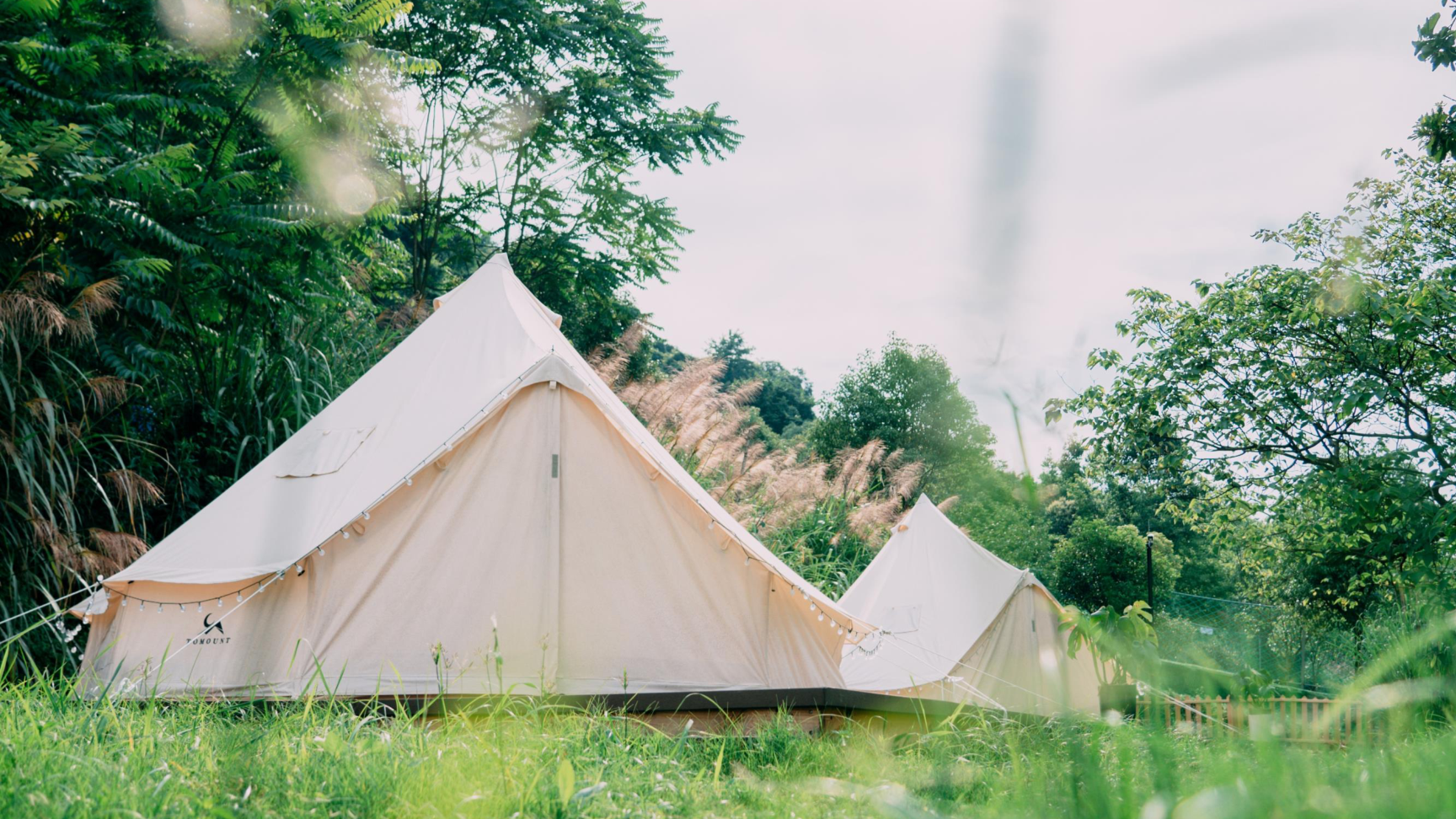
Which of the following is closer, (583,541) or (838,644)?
(583,541)

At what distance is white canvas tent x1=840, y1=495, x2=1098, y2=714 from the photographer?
260 inches

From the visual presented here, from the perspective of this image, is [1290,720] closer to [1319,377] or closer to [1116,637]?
[1116,637]

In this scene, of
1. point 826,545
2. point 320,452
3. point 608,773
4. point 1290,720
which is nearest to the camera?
point 1290,720

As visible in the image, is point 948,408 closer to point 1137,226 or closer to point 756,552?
point 1137,226

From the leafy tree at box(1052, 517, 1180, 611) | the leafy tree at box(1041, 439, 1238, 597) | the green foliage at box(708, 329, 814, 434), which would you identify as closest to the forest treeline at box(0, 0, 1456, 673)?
the leafy tree at box(1041, 439, 1238, 597)

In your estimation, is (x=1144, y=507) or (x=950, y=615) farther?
(x=1144, y=507)

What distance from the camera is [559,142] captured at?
14398mm

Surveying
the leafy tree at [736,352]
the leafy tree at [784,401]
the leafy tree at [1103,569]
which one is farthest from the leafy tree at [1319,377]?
the leafy tree at [736,352]

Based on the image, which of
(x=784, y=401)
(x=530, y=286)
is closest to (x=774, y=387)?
(x=784, y=401)

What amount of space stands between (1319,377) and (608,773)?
917 cm

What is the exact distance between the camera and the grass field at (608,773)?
Answer: 0.83 metres

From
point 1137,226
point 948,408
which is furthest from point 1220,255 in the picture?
point 948,408

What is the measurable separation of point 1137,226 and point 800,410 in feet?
99.3

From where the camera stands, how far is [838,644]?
417 centimetres
